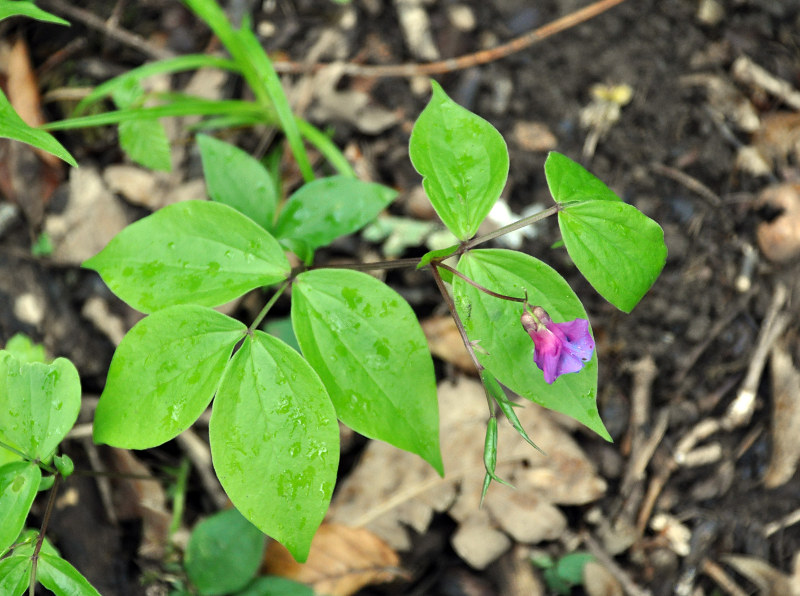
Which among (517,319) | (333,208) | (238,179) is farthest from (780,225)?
(238,179)

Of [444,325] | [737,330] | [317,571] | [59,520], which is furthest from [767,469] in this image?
[59,520]

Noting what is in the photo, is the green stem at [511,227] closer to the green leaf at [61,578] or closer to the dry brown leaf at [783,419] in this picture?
the green leaf at [61,578]

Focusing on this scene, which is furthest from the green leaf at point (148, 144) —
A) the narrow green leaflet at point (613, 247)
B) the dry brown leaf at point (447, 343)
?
the narrow green leaflet at point (613, 247)

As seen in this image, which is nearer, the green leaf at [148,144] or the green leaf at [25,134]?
the green leaf at [25,134]

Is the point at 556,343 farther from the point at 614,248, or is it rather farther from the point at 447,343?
the point at 447,343

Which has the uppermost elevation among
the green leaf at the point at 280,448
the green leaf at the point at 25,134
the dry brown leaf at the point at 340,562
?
the green leaf at the point at 25,134

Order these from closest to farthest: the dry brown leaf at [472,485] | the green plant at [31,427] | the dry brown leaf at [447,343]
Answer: the green plant at [31,427]
the dry brown leaf at [472,485]
the dry brown leaf at [447,343]

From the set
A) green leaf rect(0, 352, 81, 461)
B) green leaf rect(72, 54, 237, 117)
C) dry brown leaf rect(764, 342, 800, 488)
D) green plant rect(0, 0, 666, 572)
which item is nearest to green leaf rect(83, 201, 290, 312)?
green plant rect(0, 0, 666, 572)

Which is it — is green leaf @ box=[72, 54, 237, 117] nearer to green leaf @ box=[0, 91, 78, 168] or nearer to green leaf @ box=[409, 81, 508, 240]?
green leaf @ box=[0, 91, 78, 168]
